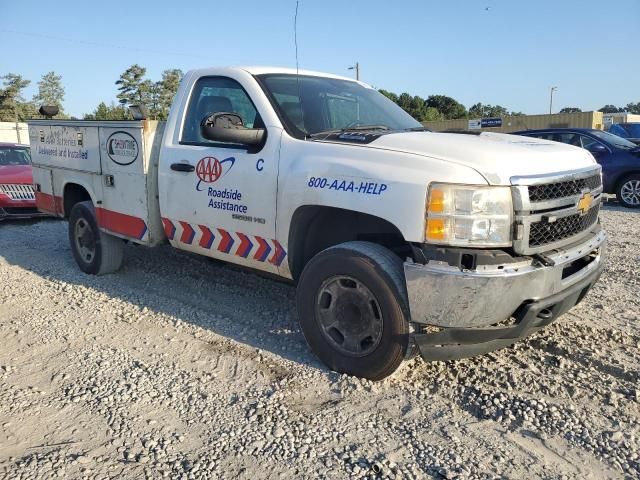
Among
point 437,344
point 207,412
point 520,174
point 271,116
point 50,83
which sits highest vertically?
point 50,83

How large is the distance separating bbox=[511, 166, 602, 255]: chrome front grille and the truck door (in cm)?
164

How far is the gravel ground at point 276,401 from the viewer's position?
267 cm

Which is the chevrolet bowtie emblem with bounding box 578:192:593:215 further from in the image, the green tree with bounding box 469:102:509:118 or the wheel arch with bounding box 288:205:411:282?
the green tree with bounding box 469:102:509:118

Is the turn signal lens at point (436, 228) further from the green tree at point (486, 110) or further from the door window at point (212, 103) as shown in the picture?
the green tree at point (486, 110)

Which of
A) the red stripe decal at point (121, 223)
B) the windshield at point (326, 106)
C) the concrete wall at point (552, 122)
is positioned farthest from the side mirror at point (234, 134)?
the concrete wall at point (552, 122)

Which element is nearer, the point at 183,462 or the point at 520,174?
the point at 183,462

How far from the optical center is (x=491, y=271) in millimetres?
2986

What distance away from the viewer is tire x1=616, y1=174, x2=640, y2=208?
34.0ft

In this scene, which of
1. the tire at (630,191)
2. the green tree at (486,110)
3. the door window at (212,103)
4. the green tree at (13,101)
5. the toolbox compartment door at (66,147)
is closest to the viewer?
the door window at (212,103)

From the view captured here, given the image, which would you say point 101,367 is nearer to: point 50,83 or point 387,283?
point 387,283

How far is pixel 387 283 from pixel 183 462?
1455mm

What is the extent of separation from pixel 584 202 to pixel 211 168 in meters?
2.66

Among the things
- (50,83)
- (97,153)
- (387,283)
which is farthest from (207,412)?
(50,83)

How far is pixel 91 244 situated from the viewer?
19.5 ft
